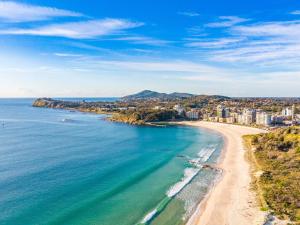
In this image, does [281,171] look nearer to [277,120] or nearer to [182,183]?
Answer: [182,183]

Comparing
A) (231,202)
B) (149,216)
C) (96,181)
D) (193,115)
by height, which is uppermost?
(193,115)

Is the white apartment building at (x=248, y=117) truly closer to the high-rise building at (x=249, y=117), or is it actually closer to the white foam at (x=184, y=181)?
the high-rise building at (x=249, y=117)

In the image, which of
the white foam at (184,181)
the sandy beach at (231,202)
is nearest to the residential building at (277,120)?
the sandy beach at (231,202)

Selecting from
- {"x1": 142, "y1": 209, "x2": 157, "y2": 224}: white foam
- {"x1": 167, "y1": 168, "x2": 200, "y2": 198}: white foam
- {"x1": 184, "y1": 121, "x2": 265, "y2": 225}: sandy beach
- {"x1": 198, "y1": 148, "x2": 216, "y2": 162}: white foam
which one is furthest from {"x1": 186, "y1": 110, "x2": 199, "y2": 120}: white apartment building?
{"x1": 142, "y1": 209, "x2": 157, "y2": 224}: white foam

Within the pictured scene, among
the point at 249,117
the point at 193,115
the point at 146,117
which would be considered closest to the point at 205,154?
the point at 249,117

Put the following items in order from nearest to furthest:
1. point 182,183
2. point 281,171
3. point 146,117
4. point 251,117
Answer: point 182,183
point 281,171
point 251,117
point 146,117

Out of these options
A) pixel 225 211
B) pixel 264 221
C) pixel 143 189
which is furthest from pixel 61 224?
pixel 264 221

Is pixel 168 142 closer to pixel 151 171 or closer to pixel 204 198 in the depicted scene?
pixel 151 171
